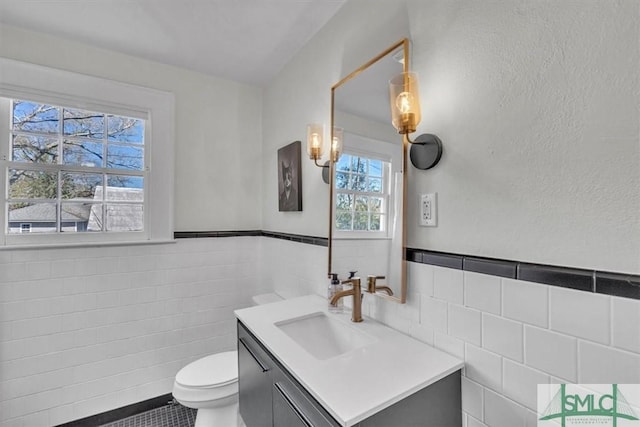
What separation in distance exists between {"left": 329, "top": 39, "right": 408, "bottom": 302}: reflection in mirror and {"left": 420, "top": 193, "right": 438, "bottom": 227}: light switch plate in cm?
9

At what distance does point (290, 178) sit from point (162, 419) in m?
1.95

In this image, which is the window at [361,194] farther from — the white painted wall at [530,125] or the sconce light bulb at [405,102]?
the sconce light bulb at [405,102]

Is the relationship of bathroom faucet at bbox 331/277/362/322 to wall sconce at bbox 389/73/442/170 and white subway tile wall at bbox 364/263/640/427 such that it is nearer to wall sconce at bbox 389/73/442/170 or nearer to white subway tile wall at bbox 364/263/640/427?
white subway tile wall at bbox 364/263/640/427

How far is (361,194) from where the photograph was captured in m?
1.50

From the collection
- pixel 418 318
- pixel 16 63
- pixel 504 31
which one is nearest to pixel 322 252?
pixel 418 318

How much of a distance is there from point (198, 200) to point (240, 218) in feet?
1.25

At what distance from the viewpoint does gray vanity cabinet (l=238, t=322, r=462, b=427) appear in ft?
2.78

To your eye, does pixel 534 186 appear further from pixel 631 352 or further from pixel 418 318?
pixel 418 318

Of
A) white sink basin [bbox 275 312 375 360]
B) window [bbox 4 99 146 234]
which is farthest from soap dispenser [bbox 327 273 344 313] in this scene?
window [bbox 4 99 146 234]

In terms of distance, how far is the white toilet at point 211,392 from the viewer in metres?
1.60

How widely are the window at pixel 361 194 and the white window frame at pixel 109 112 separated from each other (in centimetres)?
145

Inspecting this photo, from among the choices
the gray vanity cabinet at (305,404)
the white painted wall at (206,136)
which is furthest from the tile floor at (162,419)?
the white painted wall at (206,136)

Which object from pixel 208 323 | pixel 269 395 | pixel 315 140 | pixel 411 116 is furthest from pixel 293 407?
pixel 208 323

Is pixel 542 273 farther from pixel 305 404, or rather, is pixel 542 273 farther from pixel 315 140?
pixel 315 140
